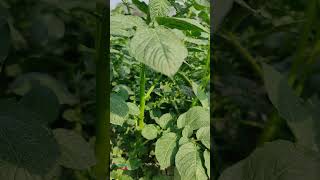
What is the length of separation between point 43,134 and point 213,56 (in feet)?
1.05

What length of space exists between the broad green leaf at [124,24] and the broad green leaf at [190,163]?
0.32m

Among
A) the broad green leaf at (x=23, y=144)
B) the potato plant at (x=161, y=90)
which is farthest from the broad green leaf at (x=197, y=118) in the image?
the broad green leaf at (x=23, y=144)

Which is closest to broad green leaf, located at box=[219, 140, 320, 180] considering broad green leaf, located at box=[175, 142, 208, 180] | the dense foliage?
the dense foliage

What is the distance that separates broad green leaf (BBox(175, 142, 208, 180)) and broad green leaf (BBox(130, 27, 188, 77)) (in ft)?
1.18

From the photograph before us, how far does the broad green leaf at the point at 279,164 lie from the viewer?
2.55 ft

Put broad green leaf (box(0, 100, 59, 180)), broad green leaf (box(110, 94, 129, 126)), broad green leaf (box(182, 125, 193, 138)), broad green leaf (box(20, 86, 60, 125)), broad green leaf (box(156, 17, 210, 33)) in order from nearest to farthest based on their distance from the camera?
broad green leaf (box(0, 100, 59, 180))
broad green leaf (box(20, 86, 60, 125))
broad green leaf (box(156, 17, 210, 33))
broad green leaf (box(110, 94, 129, 126))
broad green leaf (box(182, 125, 193, 138))

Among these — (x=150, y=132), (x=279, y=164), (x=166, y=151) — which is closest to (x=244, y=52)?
(x=279, y=164)

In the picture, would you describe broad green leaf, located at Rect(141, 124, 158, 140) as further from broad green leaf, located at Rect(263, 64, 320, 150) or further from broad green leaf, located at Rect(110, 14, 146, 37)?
broad green leaf, located at Rect(263, 64, 320, 150)

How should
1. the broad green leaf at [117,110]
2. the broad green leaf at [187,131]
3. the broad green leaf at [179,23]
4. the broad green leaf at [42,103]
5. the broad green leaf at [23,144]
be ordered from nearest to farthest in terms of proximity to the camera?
1. the broad green leaf at [23,144]
2. the broad green leaf at [42,103]
3. the broad green leaf at [179,23]
4. the broad green leaf at [117,110]
5. the broad green leaf at [187,131]

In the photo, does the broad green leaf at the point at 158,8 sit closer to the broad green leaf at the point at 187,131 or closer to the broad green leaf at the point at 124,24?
the broad green leaf at the point at 124,24

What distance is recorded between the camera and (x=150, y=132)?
1.29 metres

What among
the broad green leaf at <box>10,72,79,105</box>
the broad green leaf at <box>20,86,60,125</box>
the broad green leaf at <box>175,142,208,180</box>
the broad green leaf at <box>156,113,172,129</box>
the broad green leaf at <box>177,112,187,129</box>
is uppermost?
the broad green leaf at <box>10,72,79,105</box>

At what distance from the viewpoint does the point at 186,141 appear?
113cm

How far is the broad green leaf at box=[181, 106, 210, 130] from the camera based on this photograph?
1.14 m
